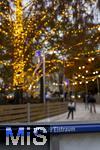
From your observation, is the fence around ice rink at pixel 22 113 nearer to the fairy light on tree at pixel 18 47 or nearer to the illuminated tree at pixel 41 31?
the illuminated tree at pixel 41 31

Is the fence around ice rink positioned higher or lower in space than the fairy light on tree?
lower

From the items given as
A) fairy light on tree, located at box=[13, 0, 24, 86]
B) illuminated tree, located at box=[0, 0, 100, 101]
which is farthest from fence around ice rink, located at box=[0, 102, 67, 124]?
fairy light on tree, located at box=[13, 0, 24, 86]

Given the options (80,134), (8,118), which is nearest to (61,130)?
(80,134)

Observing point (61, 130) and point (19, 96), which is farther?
point (19, 96)

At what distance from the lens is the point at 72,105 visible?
32.6 meters

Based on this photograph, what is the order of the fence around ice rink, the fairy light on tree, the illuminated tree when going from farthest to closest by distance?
the fairy light on tree < the illuminated tree < the fence around ice rink

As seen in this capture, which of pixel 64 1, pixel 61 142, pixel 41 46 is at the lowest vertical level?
pixel 61 142

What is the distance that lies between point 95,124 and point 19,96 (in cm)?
2815

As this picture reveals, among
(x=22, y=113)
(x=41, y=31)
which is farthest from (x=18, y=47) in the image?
(x=22, y=113)

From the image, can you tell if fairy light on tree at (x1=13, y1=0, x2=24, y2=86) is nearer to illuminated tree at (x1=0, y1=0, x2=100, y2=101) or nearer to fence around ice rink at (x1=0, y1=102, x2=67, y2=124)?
illuminated tree at (x1=0, y1=0, x2=100, y2=101)

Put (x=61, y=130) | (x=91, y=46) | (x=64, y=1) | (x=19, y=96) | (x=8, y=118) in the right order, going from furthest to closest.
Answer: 1. (x=91, y=46)
2. (x=19, y=96)
3. (x=64, y=1)
4. (x=8, y=118)
5. (x=61, y=130)

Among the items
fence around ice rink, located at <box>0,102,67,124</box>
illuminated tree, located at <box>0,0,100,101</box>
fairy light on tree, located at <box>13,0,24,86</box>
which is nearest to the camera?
fence around ice rink, located at <box>0,102,67,124</box>

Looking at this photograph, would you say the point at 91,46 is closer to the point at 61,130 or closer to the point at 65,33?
the point at 65,33

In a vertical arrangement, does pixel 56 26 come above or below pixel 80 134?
above
